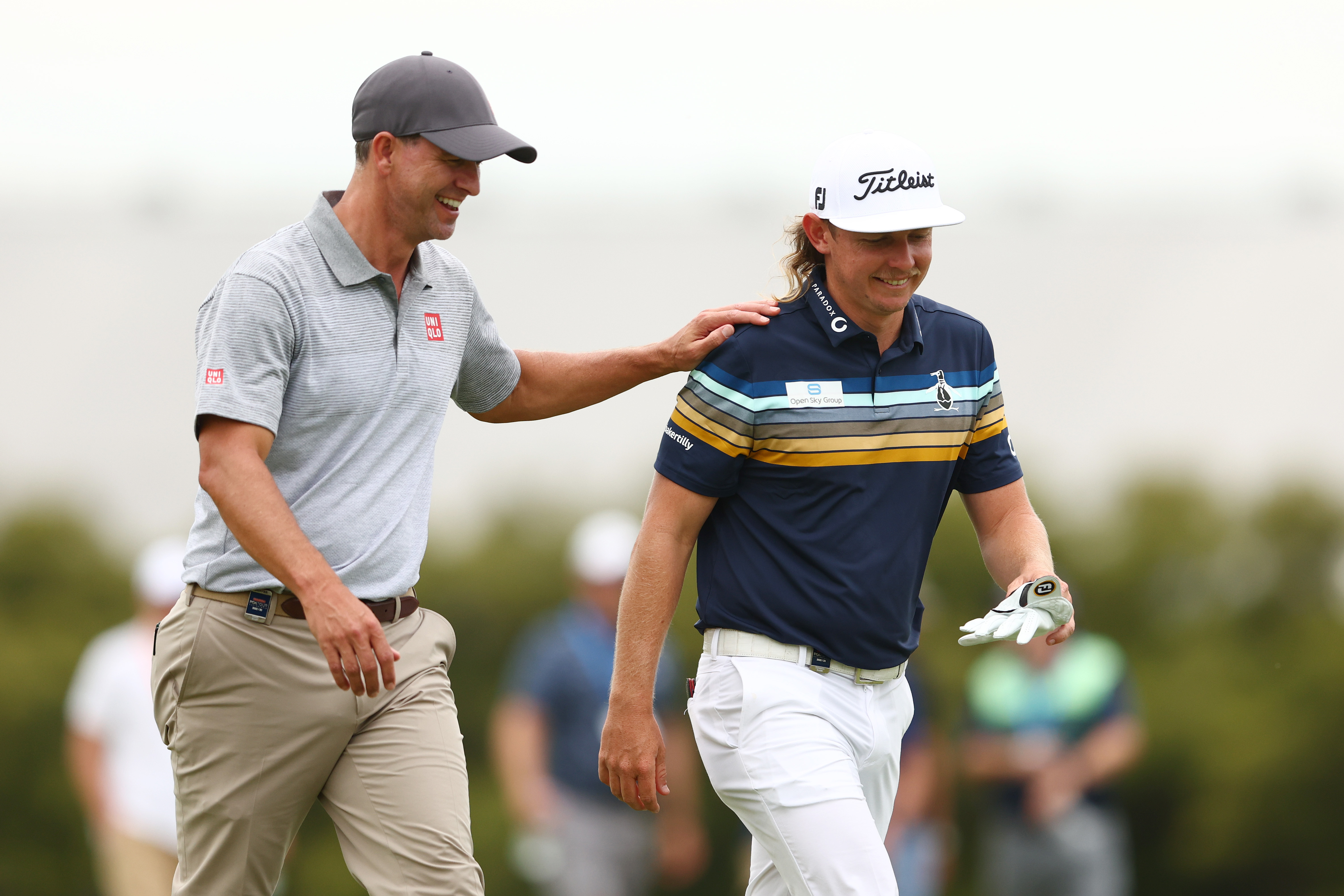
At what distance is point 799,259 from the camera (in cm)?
480

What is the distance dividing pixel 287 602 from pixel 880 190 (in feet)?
6.20

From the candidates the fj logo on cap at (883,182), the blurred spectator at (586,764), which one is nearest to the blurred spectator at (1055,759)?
the blurred spectator at (586,764)

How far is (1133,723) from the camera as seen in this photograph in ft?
29.9

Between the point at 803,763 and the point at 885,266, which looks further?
the point at 885,266

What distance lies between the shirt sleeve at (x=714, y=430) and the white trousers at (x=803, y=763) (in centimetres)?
50

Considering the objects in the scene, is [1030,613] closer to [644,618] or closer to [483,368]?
[644,618]

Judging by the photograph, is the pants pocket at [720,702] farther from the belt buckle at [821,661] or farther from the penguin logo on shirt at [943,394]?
the penguin logo on shirt at [943,394]

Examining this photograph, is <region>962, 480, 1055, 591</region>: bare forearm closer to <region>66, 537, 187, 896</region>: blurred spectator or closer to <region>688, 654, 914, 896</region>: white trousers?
<region>688, 654, 914, 896</region>: white trousers

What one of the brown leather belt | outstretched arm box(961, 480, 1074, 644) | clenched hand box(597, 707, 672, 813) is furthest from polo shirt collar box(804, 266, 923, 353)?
the brown leather belt

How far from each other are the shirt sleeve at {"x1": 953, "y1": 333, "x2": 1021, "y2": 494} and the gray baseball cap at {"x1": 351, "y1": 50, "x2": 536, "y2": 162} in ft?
4.73

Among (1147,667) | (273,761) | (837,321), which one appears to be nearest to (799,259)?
(837,321)

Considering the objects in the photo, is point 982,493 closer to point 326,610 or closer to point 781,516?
point 781,516

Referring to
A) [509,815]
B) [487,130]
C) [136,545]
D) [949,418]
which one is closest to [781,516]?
[949,418]

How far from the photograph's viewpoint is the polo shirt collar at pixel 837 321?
177 inches
